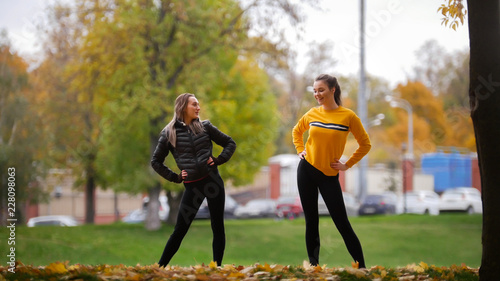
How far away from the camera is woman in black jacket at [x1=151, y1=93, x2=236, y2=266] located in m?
5.50

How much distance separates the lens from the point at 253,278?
4.58 m

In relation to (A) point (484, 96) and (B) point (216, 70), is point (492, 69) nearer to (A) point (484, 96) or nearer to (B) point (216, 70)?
(A) point (484, 96)

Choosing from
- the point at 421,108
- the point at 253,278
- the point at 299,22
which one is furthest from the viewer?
the point at 421,108

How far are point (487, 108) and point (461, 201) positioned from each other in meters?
25.9

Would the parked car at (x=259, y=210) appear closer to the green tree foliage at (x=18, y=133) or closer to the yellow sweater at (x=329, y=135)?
the green tree foliage at (x=18, y=133)

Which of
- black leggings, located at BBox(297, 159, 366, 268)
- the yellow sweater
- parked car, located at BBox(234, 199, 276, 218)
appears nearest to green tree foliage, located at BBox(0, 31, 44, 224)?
parked car, located at BBox(234, 199, 276, 218)

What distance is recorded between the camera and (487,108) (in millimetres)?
4707

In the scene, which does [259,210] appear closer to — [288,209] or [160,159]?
[288,209]

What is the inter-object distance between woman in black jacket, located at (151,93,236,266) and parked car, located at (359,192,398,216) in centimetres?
2380

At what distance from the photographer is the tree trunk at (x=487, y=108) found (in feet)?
15.3

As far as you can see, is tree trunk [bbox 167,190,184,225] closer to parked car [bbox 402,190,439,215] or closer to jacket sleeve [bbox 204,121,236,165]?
parked car [bbox 402,190,439,215]

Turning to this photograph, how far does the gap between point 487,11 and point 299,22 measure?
14024 millimetres

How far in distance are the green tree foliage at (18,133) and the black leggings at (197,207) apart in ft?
46.1

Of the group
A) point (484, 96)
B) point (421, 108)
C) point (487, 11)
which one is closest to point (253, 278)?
point (484, 96)
